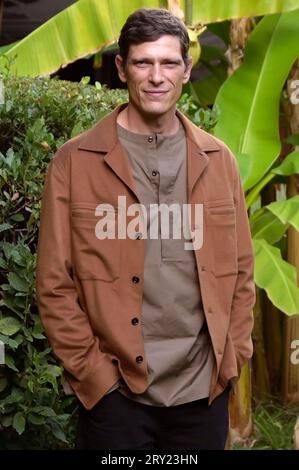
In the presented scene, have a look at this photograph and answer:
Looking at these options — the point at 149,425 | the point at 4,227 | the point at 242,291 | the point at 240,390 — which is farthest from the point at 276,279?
the point at 149,425

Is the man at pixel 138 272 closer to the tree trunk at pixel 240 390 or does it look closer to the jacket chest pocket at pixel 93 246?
the jacket chest pocket at pixel 93 246

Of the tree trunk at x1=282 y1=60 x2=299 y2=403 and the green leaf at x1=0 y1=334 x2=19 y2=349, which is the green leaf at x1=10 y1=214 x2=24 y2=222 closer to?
the green leaf at x1=0 y1=334 x2=19 y2=349

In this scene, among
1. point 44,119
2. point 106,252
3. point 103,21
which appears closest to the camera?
point 106,252

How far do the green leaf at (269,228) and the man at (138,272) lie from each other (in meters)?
2.58

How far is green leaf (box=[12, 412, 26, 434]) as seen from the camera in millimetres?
3191

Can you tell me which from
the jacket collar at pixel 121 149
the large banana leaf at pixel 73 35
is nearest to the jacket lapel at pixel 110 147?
the jacket collar at pixel 121 149

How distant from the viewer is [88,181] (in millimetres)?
2471

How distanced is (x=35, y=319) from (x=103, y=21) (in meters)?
1.89

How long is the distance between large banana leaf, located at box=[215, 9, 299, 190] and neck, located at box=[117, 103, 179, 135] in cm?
225

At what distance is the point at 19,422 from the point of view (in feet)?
10.6

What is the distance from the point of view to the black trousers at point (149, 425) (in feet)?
7.98

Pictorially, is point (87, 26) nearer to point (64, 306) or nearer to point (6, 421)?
point (6, 421)
